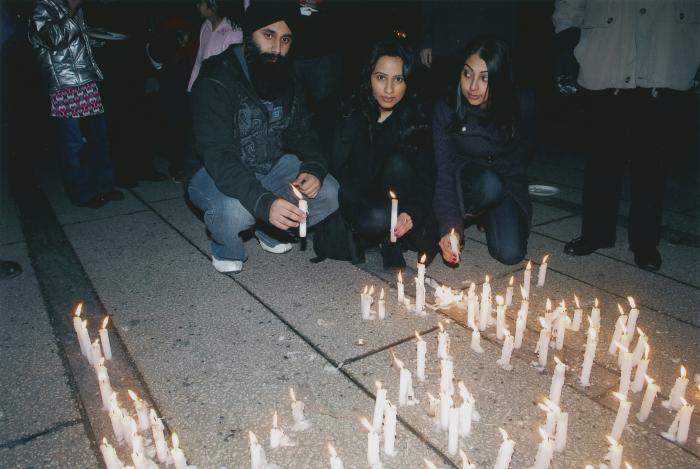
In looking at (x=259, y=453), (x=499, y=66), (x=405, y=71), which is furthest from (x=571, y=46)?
(x=259, y=453)

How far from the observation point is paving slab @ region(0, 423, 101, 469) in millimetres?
2189

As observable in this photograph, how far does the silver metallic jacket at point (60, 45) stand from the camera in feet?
15.8

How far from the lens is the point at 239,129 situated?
4047 mm

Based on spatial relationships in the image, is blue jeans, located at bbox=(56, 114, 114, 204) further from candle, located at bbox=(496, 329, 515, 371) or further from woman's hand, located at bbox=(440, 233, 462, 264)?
candle, located at bbox=(496, 329, 515, 371)

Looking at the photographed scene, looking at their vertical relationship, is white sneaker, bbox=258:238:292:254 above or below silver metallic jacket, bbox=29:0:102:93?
below

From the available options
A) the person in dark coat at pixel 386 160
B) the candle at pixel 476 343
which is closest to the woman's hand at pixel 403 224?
the person in dark coat at pixel 386 160

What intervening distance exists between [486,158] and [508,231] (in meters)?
0.67

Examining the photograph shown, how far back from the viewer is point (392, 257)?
4227 millimetres

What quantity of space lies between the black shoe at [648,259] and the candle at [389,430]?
316 cm

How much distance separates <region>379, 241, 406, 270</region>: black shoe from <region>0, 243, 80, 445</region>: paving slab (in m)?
2.49

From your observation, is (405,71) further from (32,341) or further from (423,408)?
(32,341)

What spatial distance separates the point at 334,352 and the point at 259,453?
1068 mm

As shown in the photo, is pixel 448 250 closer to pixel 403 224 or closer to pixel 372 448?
pixel 403 224

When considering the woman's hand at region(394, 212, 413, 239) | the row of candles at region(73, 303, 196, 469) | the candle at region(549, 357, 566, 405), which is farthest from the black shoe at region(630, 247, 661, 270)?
the row of candles at region(73, 303, 196, 469)
